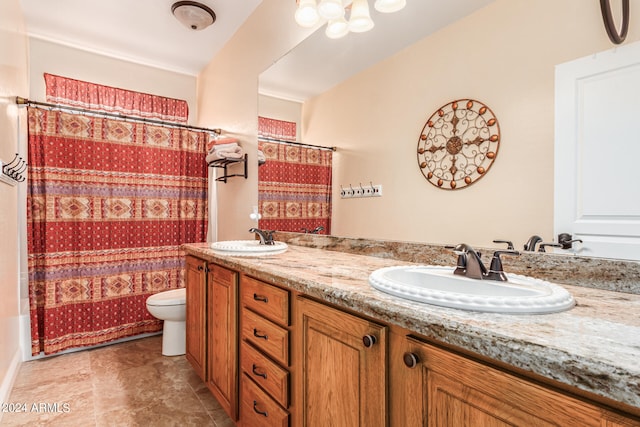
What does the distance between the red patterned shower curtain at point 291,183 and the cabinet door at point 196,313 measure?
0.57 meters

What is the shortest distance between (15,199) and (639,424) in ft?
10.4

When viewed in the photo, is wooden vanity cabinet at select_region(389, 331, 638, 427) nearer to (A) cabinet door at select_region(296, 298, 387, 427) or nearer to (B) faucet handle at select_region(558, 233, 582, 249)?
(A) cabinet door at select_region(296, 298, 387, 427)

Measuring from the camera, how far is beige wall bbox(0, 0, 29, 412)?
177 centimetres

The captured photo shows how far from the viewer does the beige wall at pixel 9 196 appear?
5.81ft

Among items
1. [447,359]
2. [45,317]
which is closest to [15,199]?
[45,317]

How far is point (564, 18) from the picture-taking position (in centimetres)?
94

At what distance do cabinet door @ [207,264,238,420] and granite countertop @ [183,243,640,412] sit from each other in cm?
62

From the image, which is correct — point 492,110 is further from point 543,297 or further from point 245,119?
point 245,119

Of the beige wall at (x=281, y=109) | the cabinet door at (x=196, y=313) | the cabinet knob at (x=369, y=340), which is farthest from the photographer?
the beige wall at (x=281, y=109)

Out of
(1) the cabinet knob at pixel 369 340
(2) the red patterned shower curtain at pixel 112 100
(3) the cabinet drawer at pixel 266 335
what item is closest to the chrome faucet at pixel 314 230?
(3) the cabinet drawer at pixel 266 335

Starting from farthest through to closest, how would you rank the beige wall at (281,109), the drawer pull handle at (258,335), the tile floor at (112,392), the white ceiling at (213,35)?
1. the beige wall at (281,109)
2. the tile floor at (112,392)
3. the white ceiling at (213,35)
4. the drawer pull handle at (258,335)

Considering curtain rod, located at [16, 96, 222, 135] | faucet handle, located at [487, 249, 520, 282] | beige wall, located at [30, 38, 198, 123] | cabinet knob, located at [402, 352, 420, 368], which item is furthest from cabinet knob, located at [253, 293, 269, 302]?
beige wall, located at [30, 38, 198, 123]

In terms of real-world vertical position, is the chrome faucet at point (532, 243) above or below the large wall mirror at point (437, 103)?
below

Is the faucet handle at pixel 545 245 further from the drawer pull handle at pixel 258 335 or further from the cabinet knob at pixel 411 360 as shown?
the drawer pull handle at pixel 258 335
